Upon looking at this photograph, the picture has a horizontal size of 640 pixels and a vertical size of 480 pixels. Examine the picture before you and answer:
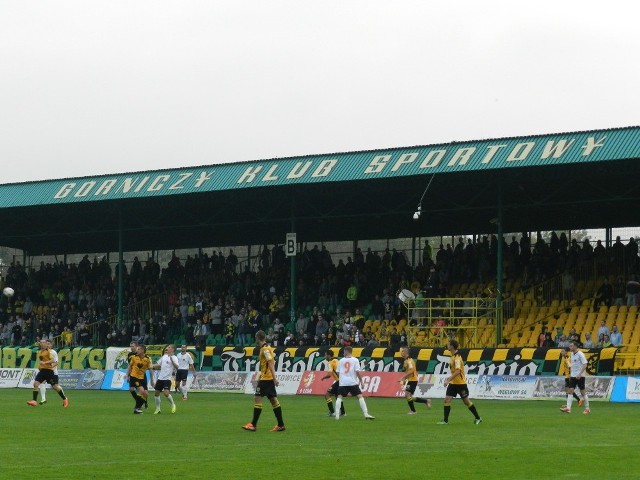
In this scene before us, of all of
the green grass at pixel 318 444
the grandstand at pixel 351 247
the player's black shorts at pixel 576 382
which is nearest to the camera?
the green grass at pixel 318 444

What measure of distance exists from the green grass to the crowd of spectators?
16.8 m

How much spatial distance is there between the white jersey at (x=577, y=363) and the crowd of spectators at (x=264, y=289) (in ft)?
44.2

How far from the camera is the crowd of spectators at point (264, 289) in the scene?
50938 mm

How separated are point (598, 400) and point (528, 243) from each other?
49.4ft

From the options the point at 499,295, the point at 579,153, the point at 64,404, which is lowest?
the point at 64,404

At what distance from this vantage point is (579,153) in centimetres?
4234

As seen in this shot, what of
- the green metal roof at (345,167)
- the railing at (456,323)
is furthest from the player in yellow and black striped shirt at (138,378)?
the railing at (456,323)

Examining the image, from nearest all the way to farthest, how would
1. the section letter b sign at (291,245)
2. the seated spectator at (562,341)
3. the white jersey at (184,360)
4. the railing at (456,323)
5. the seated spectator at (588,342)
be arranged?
1. the white jersey at (184,360)
2. the seated spectator at (588,342)
3. the seated spectator at (562,341)
4. the railing at (456,323)
5. the section letter b sign at (291,245)

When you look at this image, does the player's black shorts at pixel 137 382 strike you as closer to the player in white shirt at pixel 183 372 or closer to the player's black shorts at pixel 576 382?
the player in white shirt at pixel 183 372

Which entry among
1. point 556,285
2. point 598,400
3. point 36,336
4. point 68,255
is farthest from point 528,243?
point 68,255

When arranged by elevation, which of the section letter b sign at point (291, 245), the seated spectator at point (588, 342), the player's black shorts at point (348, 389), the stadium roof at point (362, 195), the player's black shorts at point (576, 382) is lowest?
the player's black shorts at point (348, 389)

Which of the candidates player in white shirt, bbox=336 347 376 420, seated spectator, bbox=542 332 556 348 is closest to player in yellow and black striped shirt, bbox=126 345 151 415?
player in white shirt, bbox=336 347 376 420

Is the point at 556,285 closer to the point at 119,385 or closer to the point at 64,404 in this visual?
the point at 119,385

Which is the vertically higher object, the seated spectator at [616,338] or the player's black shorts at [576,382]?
the seated spectator at [616,338]
